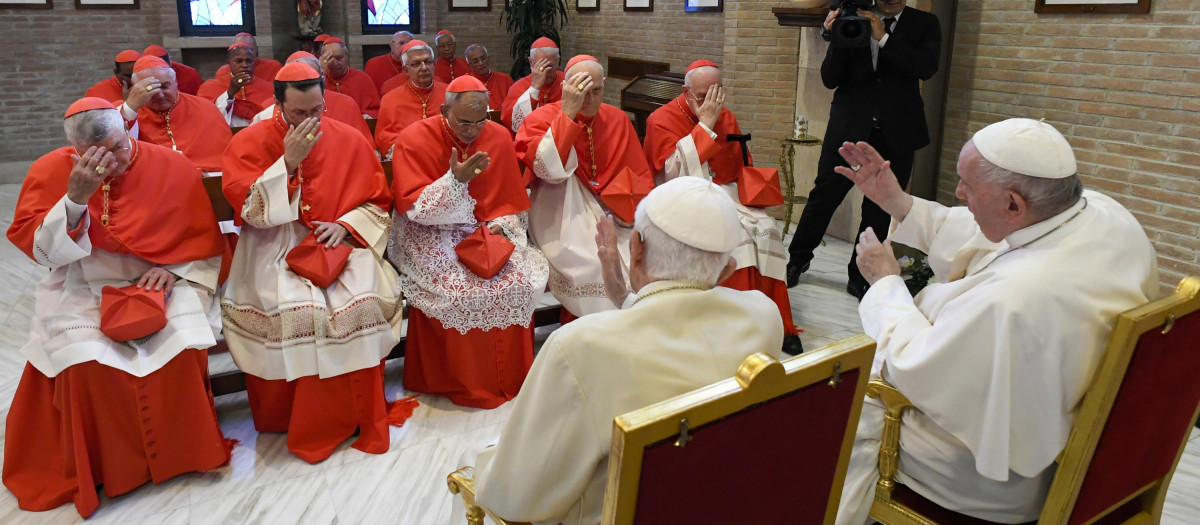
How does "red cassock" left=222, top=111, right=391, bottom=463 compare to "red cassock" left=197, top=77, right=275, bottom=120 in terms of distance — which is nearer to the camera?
"red cassock" left=222, top=111, right=391, bottom=463

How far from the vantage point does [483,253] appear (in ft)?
12.8

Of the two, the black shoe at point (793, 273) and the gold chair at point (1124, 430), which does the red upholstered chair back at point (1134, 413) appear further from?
the black shoe at point (793, 273)

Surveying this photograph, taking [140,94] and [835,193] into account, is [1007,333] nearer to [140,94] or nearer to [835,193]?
[835,193]

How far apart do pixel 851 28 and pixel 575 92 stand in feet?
5.42

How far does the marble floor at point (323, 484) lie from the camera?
312 cm

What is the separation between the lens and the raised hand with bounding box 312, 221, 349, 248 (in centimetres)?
364

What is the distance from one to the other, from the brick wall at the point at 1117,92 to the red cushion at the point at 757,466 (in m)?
4.15

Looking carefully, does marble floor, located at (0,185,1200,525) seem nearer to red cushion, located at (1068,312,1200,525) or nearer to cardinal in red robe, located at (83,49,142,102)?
red cushion, located at (1068,312,1200,525)

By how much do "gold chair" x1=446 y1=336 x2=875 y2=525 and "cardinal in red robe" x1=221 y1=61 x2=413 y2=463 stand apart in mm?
2233

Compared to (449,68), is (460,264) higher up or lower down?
lower down

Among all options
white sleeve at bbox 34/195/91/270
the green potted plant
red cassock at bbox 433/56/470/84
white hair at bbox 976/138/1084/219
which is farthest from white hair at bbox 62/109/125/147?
the green potted plant

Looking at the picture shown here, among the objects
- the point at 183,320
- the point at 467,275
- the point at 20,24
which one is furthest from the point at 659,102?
the point at 20,24

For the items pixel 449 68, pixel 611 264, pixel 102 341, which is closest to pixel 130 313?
pixel 102 341

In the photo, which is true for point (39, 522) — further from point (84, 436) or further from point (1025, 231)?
point (1025, 231)
